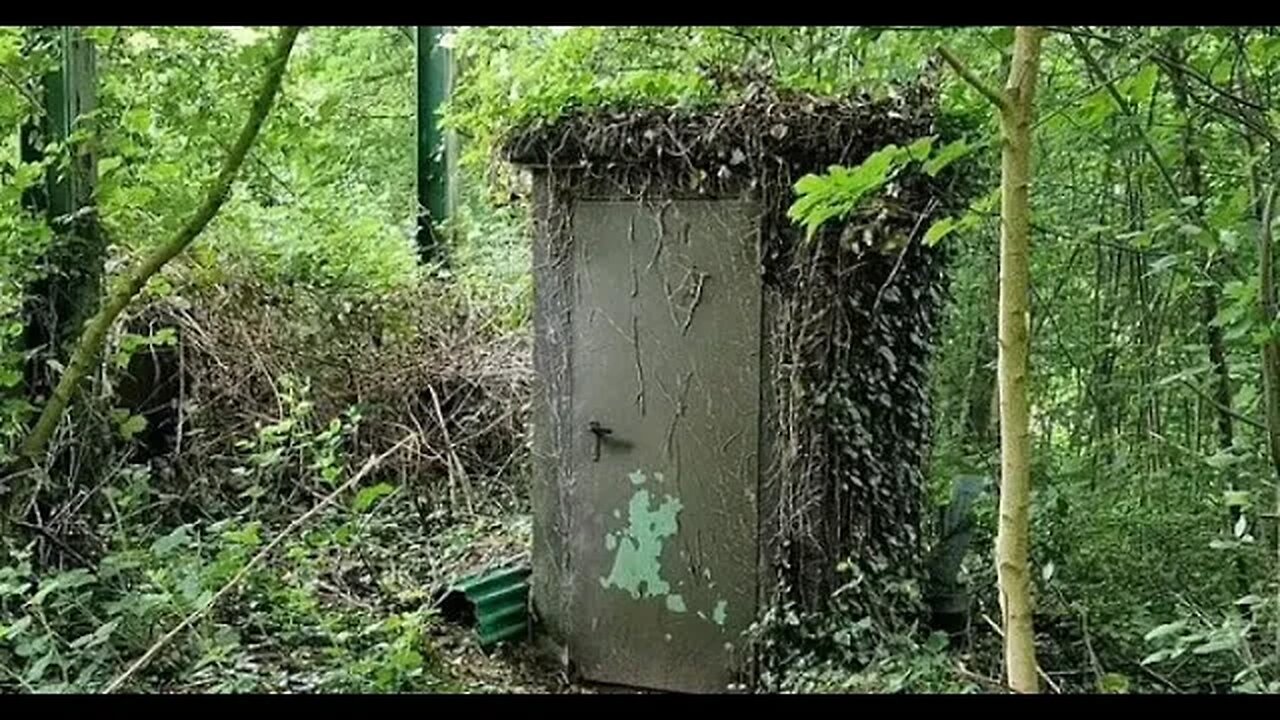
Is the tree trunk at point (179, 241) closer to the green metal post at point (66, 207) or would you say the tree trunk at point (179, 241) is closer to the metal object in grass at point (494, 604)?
the green metal post at point (66, 207)

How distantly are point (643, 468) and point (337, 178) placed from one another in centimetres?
Result: 407

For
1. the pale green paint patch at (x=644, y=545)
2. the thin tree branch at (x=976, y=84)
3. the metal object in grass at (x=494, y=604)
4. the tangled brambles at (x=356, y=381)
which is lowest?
the metal object in grass at (x=494, y=604)

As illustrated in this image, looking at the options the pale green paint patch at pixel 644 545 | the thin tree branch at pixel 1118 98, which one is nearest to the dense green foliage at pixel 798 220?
the thin tree branch at pixel 1118 98

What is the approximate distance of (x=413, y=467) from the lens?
18.7 feet

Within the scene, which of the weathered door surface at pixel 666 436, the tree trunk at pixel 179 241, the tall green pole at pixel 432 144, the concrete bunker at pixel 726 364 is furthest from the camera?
the tall green pole at pixel 432 144

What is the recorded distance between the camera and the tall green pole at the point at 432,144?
725 centimetres

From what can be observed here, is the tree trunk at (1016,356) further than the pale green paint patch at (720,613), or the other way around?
the pale green paint patch at (720,613)

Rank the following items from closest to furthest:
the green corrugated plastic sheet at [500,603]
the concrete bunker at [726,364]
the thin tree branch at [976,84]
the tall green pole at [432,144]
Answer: the thin tree branch at [976,84]
the concrete bunker at [726,364]
the green corrugated plastic sheet at [500,603]
the tall green pole at [432,144]

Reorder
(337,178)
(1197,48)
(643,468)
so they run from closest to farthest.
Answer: (1197,48) → (643,468) → (337,178)

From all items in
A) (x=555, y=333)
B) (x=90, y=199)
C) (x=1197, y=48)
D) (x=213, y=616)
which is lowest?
(x=213, y=616)

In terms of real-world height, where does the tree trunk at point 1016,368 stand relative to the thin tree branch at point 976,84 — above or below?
below
